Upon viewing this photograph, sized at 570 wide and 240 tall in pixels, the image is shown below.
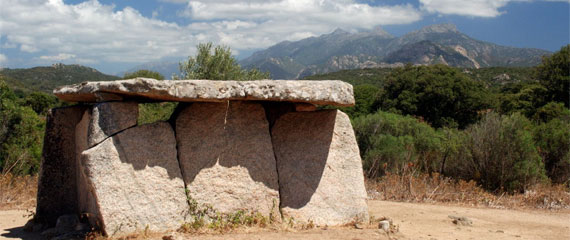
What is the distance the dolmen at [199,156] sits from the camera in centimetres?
520

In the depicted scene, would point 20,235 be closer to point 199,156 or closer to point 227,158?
point 199,156

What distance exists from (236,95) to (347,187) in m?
2.04

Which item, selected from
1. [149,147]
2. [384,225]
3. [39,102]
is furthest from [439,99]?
[39,102]

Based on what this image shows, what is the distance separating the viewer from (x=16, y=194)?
8.48 meters

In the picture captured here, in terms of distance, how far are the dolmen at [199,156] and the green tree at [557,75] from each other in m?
22.4

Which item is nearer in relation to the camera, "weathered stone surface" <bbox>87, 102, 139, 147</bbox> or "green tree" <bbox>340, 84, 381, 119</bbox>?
"weathered stone surface" <bbox>87, 102, 139, 147</bbox>

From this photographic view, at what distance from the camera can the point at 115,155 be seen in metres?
5.25

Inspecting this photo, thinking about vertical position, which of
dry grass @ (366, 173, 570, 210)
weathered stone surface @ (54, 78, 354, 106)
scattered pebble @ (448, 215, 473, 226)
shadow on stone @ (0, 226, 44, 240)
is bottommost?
dry grass @ (366, 173, 570, 210)

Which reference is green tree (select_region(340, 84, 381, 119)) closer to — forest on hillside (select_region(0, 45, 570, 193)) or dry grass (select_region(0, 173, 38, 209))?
forest on hillside (select_region(0, 45, 570, 193))

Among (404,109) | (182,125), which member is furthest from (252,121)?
(404,109)

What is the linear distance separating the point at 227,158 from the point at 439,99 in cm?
2103

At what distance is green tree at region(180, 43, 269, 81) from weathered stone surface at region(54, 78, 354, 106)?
14.4m

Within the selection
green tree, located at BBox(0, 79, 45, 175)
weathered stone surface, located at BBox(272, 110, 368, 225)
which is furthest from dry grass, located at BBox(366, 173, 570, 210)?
green tree, located at BBox(0, 79, 45, 175)

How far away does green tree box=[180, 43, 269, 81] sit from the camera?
20.1m
